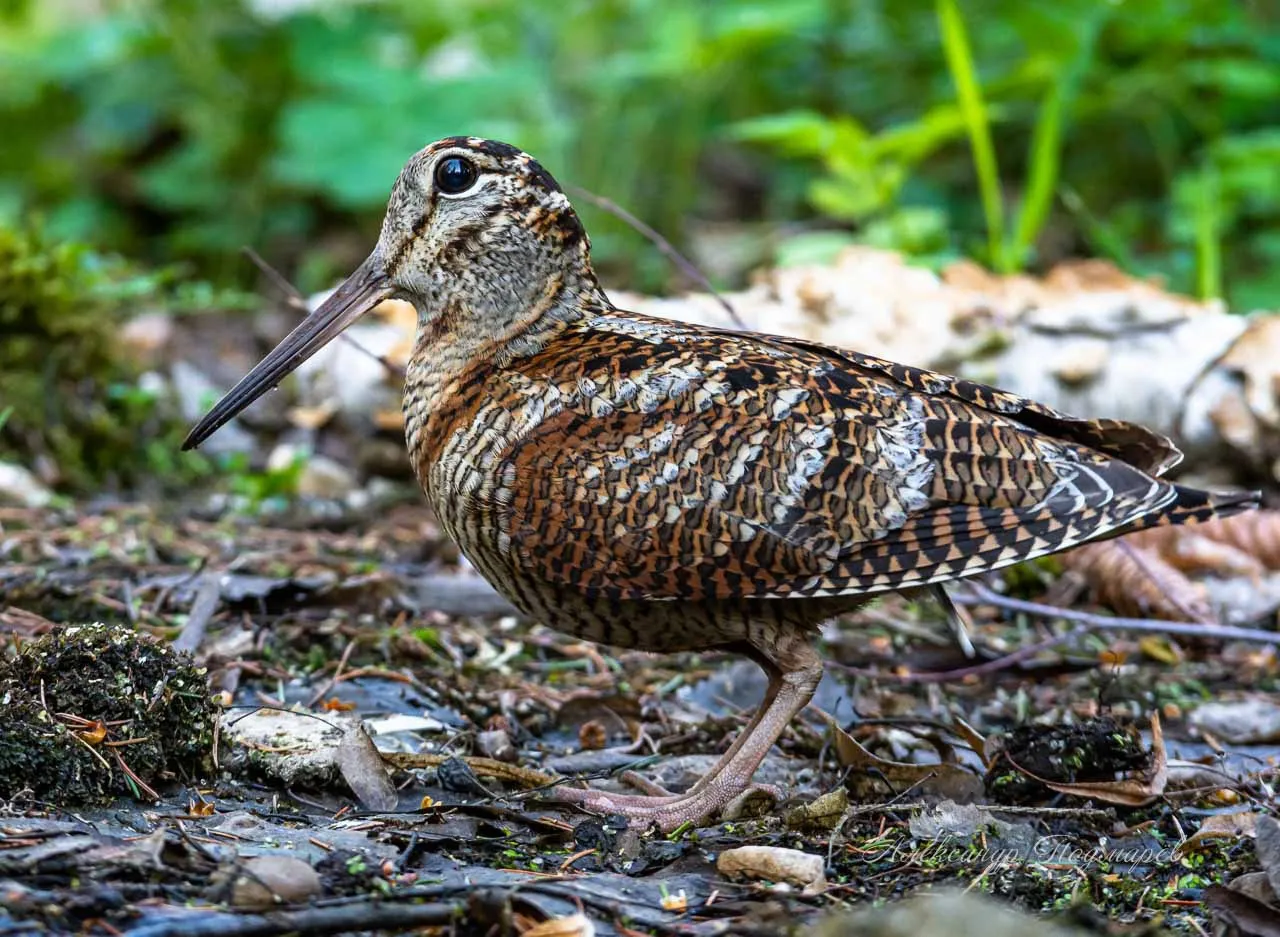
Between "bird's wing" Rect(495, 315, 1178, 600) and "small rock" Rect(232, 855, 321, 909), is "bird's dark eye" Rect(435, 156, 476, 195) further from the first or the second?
"small rock" Rect(232, 855, 321, 909)

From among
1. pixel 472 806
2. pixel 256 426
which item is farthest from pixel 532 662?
pixel 256 426

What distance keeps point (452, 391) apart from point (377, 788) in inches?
44.4

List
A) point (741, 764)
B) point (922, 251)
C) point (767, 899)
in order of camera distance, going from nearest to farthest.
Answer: point (767, 899) < point (741, 764) < point (922, 251)

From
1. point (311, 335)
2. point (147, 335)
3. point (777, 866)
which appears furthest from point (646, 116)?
point (777, 866)

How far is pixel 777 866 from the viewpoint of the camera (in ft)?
10.6

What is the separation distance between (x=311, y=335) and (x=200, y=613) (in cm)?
99

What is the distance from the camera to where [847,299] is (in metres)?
6.57

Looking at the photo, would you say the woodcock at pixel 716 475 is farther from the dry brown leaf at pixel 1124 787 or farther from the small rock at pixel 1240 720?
the small rock at pixel 1240 720

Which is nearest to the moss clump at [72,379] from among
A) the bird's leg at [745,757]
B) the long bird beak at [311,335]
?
the long bird beak at [311,335]

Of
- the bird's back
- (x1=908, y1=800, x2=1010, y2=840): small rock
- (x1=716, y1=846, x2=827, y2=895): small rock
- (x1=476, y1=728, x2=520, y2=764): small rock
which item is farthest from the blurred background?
(x1=716, y1=846, x2=827, y2=895): small rock

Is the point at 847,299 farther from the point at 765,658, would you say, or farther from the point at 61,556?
the point at 61,556

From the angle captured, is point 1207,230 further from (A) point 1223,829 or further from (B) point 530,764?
(B) point 530,764

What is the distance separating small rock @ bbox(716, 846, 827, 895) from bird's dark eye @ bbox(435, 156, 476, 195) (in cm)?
204

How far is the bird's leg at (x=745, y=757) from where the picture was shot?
3.70 metres
